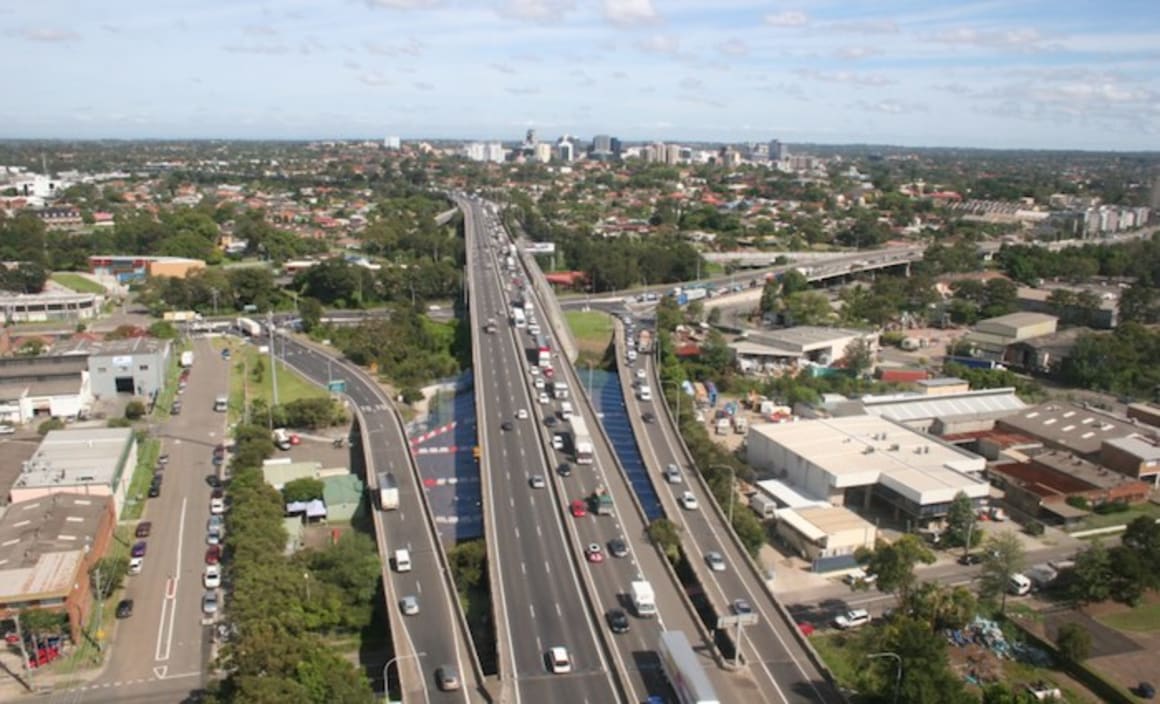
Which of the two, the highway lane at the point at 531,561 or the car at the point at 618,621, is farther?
the car at the point at 618,621

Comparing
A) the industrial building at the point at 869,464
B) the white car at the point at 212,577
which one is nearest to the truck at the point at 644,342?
the industrial building at the point at 869,464

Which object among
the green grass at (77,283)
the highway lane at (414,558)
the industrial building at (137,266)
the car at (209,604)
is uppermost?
the industrial building at (137,266)

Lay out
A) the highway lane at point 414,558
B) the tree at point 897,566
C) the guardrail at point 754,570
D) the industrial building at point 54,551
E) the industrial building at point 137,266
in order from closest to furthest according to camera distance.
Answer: the guardrail at point 754,570
the highway lane at point 414,558
the industrial building at point 54,551
the tree at point 897,566
the industrial building at point 137,266

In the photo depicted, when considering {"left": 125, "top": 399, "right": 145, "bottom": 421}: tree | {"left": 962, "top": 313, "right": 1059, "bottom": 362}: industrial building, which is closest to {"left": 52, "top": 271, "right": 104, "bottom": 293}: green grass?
{"left": 125, "top": 399, "right": 145, "bottom": 421}: tree

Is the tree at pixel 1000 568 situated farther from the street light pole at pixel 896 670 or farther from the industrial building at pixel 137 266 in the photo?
the industrial building at pixel 137 266

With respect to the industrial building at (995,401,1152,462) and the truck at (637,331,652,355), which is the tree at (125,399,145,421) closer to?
the truck at (637,331,652,355)

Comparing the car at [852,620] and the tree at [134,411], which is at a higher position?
the tree at [134,411]

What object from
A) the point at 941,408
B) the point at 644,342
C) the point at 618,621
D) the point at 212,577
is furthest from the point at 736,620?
the point at 644,342
